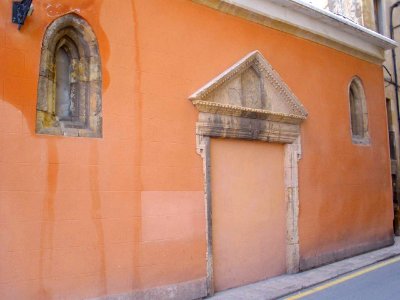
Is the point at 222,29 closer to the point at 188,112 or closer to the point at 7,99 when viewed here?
the point at 188,112

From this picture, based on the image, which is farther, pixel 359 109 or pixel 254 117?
pixel 359 109

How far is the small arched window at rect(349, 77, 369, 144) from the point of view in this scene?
10852 millimetres

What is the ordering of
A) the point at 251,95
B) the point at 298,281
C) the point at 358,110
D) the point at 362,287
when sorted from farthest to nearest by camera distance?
the point at 358,110 < the point at 251,95 < the point at 298,281 < the point at 362,287

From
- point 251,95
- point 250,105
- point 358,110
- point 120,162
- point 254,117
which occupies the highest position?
point 358,110

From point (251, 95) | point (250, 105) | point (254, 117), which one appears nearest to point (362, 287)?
point (254, 117)

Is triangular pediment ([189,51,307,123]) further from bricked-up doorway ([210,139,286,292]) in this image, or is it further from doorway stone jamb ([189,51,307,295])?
bricked-up doorway ([210,139,286,292])

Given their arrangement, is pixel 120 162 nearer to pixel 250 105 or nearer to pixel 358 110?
pixel 250 105

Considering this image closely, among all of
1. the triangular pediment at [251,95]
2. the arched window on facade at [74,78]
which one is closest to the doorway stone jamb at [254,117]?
the triangular pediment at [251,95]

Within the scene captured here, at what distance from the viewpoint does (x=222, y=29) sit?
752 centimetres

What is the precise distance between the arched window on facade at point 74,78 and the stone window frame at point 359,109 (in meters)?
7.10

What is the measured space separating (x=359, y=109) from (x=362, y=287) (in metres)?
5.22

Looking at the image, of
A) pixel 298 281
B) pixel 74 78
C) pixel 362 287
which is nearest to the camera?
pixel 74 78

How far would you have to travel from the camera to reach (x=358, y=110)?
10.9 meters

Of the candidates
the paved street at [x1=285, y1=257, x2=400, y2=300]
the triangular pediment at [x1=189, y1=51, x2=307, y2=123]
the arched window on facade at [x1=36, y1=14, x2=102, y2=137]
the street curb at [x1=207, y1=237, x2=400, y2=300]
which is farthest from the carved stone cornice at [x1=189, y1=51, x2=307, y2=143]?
the paved street at [x1=285, y1=257, x2=400, y2=300]
